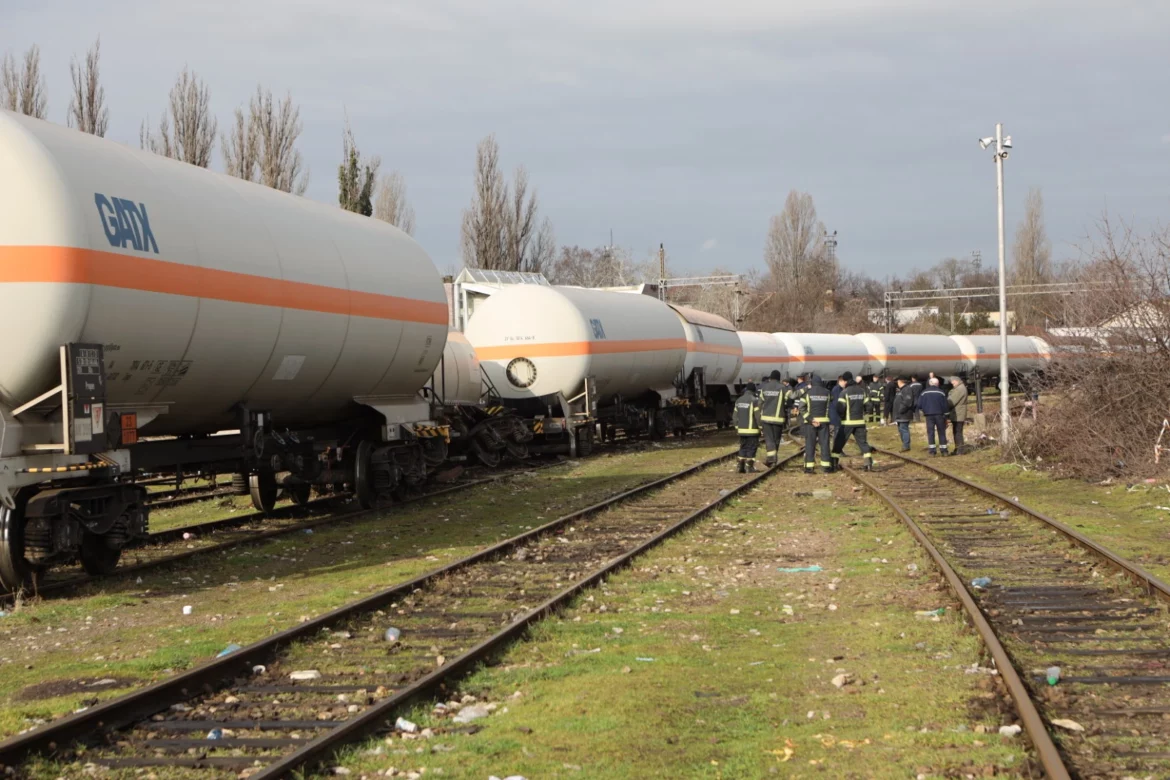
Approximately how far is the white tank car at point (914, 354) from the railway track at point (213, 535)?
31.6m

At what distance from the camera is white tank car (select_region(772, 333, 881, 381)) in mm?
41156

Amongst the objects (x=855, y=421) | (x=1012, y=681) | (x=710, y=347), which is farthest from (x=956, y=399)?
(x=1012, y=681)

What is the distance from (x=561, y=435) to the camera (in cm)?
2461

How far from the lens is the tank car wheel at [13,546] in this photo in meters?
9.37

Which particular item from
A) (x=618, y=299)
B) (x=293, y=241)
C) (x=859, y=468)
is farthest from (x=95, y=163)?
(x=618, y=299)

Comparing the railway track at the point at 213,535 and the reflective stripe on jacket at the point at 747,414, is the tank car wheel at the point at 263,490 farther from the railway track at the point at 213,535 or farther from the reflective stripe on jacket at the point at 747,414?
the reflective stripe on jacket at the point at 747,414

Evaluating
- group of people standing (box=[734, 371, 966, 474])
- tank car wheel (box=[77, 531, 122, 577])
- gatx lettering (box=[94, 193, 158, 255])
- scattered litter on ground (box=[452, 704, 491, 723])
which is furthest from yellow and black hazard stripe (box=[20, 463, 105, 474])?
group of people standing (box=[734, 371, 966, 474])

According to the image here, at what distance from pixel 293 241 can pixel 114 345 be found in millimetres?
3205

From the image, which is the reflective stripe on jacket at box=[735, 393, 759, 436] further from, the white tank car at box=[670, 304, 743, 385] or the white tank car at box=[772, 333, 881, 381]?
the white tank car at box=[772, 333, 881, 381]

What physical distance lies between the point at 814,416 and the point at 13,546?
13.1 m

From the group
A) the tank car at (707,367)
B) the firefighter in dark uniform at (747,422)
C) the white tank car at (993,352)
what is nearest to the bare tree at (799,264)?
the white tank car at (993,352)

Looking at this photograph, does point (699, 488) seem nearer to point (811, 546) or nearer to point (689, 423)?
point (811, 546)

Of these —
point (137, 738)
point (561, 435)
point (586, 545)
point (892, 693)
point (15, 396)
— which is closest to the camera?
point (137, 738)

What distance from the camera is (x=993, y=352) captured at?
53.7 metres
